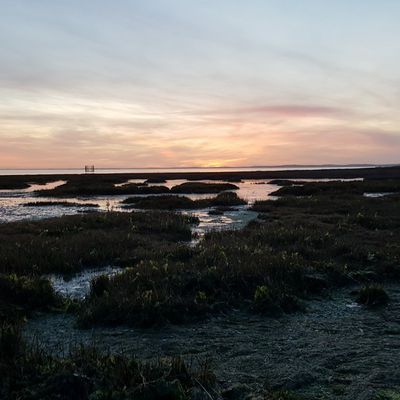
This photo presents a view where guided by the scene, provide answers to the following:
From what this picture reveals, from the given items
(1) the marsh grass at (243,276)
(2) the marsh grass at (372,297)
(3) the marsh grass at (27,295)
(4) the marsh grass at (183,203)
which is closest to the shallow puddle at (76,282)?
(3) the marsh grass at (27,295)

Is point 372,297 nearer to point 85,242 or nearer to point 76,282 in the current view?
point 76,282

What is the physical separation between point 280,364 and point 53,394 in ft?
10.7

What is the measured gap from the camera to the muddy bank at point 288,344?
6012 mm

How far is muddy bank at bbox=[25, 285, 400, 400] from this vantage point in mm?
6012

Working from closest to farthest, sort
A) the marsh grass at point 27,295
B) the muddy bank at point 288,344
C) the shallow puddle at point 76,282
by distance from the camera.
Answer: the muddy bank at point 288,344
the marsh grass at point 27,295
the shallow puddle at point 76,282

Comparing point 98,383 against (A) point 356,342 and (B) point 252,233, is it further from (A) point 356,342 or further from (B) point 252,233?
(B) point 252,233

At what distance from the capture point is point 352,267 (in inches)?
514

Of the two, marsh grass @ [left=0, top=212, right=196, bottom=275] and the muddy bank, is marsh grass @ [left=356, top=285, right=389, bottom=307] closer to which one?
the muddy bank

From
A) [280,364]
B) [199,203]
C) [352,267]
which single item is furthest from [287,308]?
[199,203]

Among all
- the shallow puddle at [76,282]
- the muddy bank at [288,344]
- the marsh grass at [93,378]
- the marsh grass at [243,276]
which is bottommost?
the shallow puddle at [76,282]

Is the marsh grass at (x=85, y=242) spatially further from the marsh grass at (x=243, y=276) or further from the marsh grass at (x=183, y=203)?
the marsh grass at (x=183, y=203)

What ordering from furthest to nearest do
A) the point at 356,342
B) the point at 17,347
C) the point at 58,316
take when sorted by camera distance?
1. the point at 58,316
2. the point at 356,342
3. the point at 17,347

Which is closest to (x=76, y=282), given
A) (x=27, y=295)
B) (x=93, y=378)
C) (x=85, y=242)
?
(x=27, y=295)

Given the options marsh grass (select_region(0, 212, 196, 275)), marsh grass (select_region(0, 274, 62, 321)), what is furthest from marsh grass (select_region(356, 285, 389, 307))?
marsh grass (select_region(0, 274, 62, 321))
